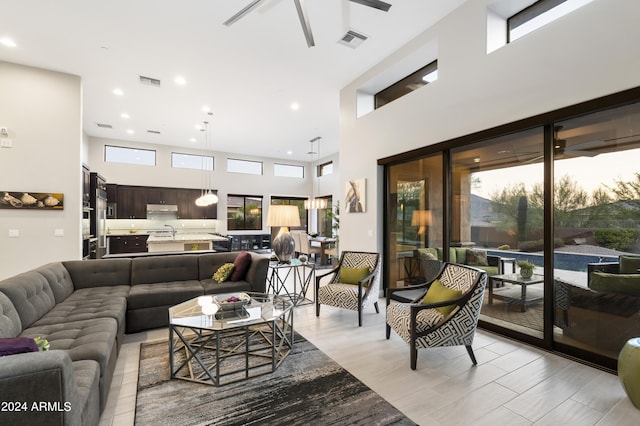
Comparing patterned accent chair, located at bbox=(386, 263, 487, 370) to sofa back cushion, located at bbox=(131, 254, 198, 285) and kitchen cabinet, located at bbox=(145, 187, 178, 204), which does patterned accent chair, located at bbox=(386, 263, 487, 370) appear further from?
kitchen cabinet, located at bbox=(145, 187, 178, 204)

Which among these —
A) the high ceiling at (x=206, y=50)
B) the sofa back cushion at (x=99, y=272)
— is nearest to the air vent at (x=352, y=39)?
the high ceiling at (x=206, y=50)

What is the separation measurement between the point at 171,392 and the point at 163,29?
4248mm

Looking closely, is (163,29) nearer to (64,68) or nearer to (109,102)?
(64,68)

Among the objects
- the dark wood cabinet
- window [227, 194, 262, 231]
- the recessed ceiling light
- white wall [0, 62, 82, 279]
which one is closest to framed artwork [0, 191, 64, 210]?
white wall [0, 62, 82, 279]

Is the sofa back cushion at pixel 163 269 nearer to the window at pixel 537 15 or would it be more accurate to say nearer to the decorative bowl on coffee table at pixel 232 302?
the decorative bowl on coffee table at pixel 232 302

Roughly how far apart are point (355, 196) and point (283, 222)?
5.33ft

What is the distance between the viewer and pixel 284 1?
342 cm

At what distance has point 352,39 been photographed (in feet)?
13.6

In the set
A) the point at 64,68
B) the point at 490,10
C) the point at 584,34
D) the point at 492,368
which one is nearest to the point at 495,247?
the point at 492,368

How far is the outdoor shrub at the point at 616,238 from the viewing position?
2.53 metres

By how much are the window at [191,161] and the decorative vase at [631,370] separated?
10.4 m

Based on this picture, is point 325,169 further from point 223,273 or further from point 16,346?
point 16,346

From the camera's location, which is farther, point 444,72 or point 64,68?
point 64,68

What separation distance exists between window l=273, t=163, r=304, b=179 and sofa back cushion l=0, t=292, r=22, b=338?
9.41 metres
